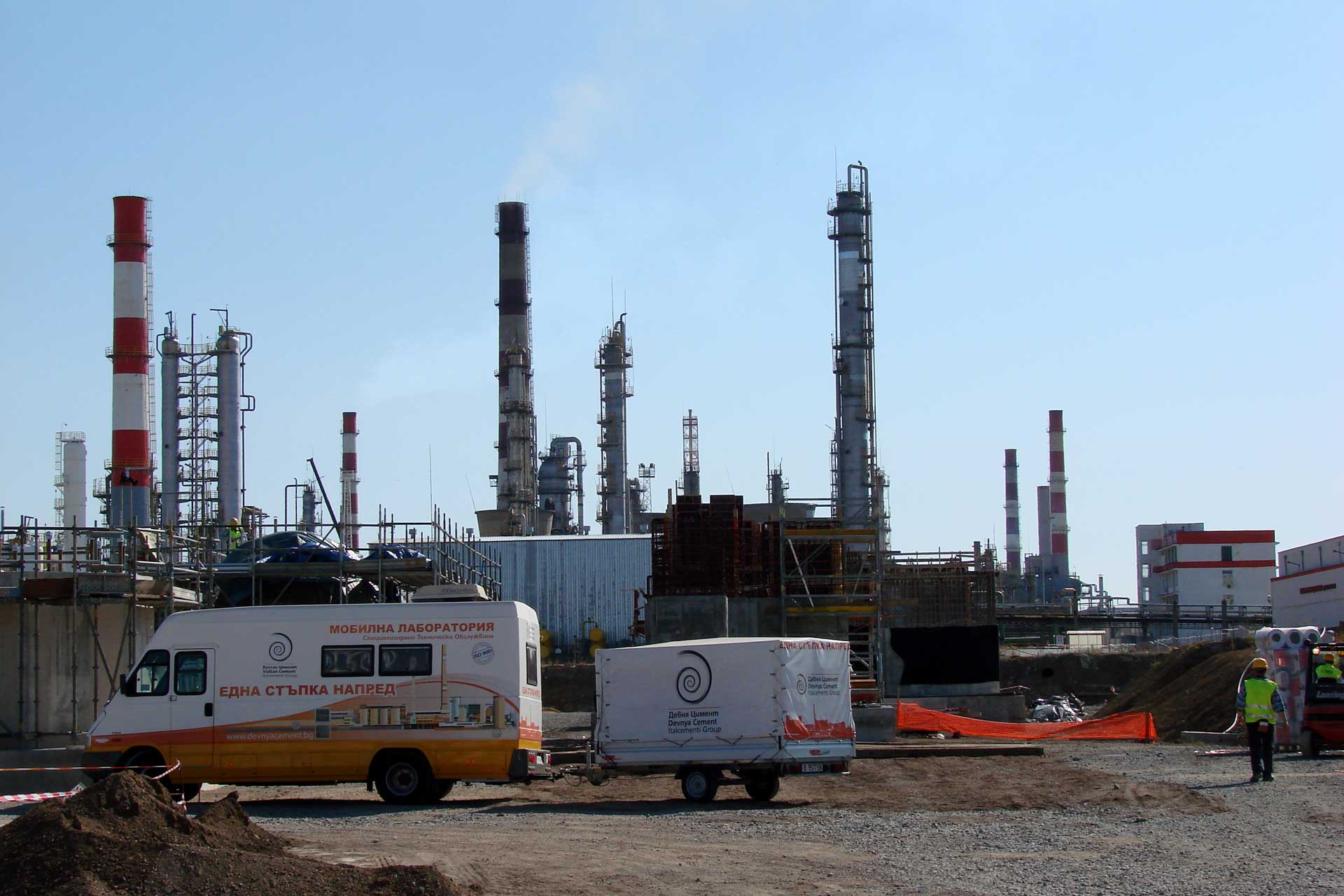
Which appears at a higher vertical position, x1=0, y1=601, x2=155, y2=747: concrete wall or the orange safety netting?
x1=0, y1=601, x2=155, y2=747: concrete wall

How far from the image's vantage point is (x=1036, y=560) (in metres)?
101

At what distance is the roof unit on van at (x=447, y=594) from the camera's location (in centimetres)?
1886

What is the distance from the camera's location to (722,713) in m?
17.4

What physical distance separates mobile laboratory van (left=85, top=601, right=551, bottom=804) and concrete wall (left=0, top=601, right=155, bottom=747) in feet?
19.6

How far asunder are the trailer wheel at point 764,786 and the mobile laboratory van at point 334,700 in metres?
2.67

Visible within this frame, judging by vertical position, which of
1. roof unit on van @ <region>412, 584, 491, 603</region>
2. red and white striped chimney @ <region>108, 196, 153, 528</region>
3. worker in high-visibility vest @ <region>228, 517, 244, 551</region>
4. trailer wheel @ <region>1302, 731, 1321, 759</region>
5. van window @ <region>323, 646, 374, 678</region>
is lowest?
trailer wheel @ <region>1302, 731, 1321, 759</region>

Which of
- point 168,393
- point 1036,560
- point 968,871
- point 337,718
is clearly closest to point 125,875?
A: point 968,871

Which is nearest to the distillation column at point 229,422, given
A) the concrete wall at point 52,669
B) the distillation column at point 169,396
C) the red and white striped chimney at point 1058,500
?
the distillation column at point 169,396

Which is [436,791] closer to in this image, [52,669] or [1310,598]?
[52,669]

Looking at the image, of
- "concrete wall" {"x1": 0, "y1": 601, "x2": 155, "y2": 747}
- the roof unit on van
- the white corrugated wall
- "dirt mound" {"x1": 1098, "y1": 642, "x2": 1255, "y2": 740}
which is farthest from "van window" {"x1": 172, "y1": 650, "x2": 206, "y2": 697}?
the white corrugated wall

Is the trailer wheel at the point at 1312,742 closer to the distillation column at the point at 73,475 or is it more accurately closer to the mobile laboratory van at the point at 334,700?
the mobile laboratory van at the point at 334,700

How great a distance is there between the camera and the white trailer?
17281 mm

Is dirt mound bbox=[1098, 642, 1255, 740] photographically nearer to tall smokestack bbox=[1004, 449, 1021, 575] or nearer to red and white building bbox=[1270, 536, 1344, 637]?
red and white building bbox=[1270, 536, 1344, 637]

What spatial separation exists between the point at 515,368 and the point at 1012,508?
4896cm
